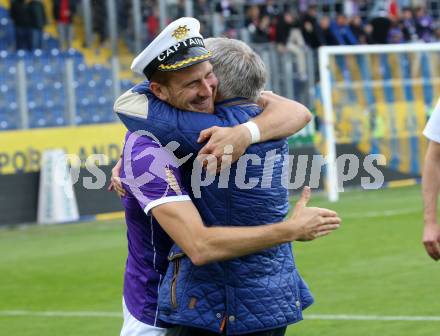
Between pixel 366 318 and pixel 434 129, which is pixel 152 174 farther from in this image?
pixel 366 318

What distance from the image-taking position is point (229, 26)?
29734 mm

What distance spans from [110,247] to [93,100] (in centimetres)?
776

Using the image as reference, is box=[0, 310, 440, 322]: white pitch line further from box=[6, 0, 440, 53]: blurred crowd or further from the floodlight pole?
box=[6, 0, 440, 53]: blurred crowd

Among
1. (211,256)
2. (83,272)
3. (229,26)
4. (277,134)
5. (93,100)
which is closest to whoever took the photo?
(211,256)

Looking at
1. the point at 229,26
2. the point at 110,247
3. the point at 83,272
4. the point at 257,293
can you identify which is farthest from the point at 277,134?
the point at 229,26

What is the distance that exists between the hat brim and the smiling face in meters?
0.02

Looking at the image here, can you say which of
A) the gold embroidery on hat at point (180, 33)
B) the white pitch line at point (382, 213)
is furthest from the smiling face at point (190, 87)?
the white pitch line at point (382, 213)

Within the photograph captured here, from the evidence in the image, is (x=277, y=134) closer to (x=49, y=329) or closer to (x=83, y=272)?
(x=49, y=329)

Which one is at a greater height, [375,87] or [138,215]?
[138,215]

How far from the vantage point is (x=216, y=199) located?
416cm

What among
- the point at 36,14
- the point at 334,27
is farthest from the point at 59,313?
the point at 334,27

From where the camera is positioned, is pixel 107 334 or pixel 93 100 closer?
pixel 107 334

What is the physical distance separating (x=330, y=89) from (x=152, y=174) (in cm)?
1700

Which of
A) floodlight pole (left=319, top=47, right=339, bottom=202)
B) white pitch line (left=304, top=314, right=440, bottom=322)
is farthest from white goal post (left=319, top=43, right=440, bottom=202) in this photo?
white pitch line (left=304, top=314, right=440, bottom=322)
